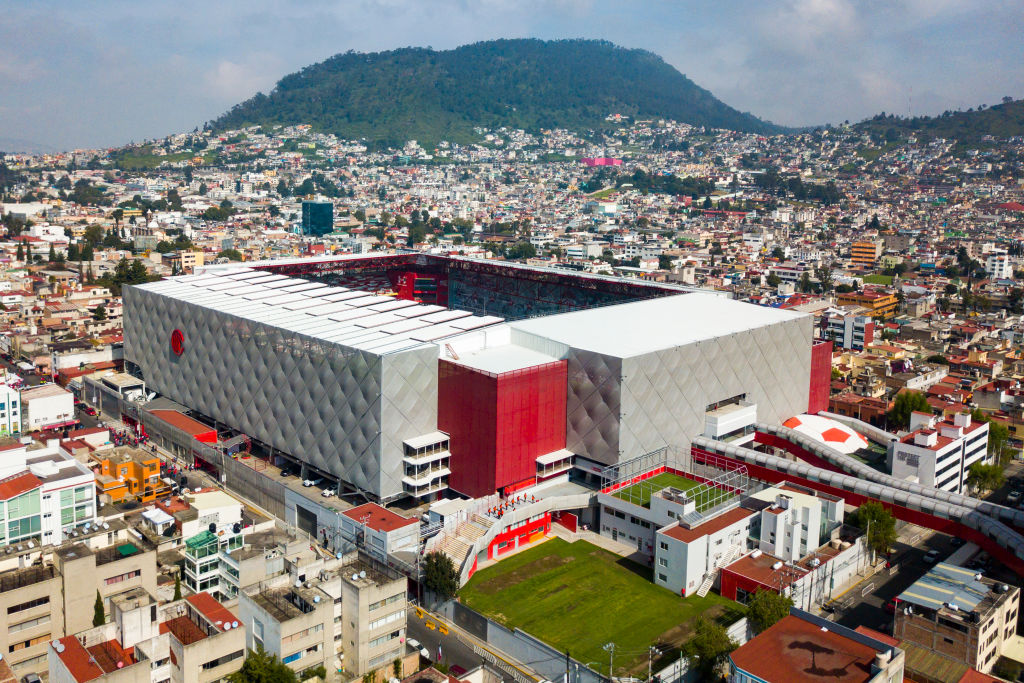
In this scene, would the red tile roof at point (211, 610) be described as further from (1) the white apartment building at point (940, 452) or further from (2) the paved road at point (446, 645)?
(1) the white apartment building at point (940, 452)

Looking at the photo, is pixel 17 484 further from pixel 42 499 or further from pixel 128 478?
pixel 128 478

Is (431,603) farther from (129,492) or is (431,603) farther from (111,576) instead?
(129,492)

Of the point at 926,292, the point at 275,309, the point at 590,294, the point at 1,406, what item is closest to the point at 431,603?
the point at 275,309

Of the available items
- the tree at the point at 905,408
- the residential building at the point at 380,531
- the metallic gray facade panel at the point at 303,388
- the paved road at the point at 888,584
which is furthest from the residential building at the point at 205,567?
the tree at the point at 905,408

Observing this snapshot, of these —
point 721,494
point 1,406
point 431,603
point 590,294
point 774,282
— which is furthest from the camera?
point 774,282

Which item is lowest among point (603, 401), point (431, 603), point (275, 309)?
point (431, 603)
